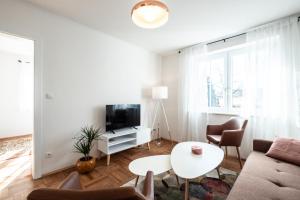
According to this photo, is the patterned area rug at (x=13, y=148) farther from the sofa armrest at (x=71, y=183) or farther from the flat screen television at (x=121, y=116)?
the sofa armrest at (x=71, y=183)

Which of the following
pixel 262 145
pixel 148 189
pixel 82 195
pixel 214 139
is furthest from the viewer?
pixel 214 139

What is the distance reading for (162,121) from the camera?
4.25 metres

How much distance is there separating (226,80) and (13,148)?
16.6 ft

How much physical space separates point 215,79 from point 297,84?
133 centimetres

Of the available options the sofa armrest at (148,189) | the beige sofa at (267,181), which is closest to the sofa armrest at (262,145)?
the beige sofa at (267,181)

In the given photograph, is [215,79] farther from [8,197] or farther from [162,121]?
[8,197]

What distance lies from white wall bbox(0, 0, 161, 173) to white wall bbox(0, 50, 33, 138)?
2.95 metres

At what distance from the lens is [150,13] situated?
1.43m

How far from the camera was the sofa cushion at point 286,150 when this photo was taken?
1612 mm

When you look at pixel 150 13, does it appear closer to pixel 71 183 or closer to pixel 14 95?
pixel 71 183

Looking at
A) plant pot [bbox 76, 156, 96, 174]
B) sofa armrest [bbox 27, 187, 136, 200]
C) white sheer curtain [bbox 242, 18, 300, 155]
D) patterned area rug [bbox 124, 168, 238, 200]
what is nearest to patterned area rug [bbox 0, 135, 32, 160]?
plant pot [bbox 76, 156, 96, 174]

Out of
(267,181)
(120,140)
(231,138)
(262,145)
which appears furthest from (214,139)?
(120,140)

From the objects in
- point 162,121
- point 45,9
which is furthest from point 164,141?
point 45,9

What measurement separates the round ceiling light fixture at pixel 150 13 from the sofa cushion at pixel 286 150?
6.91 ft
